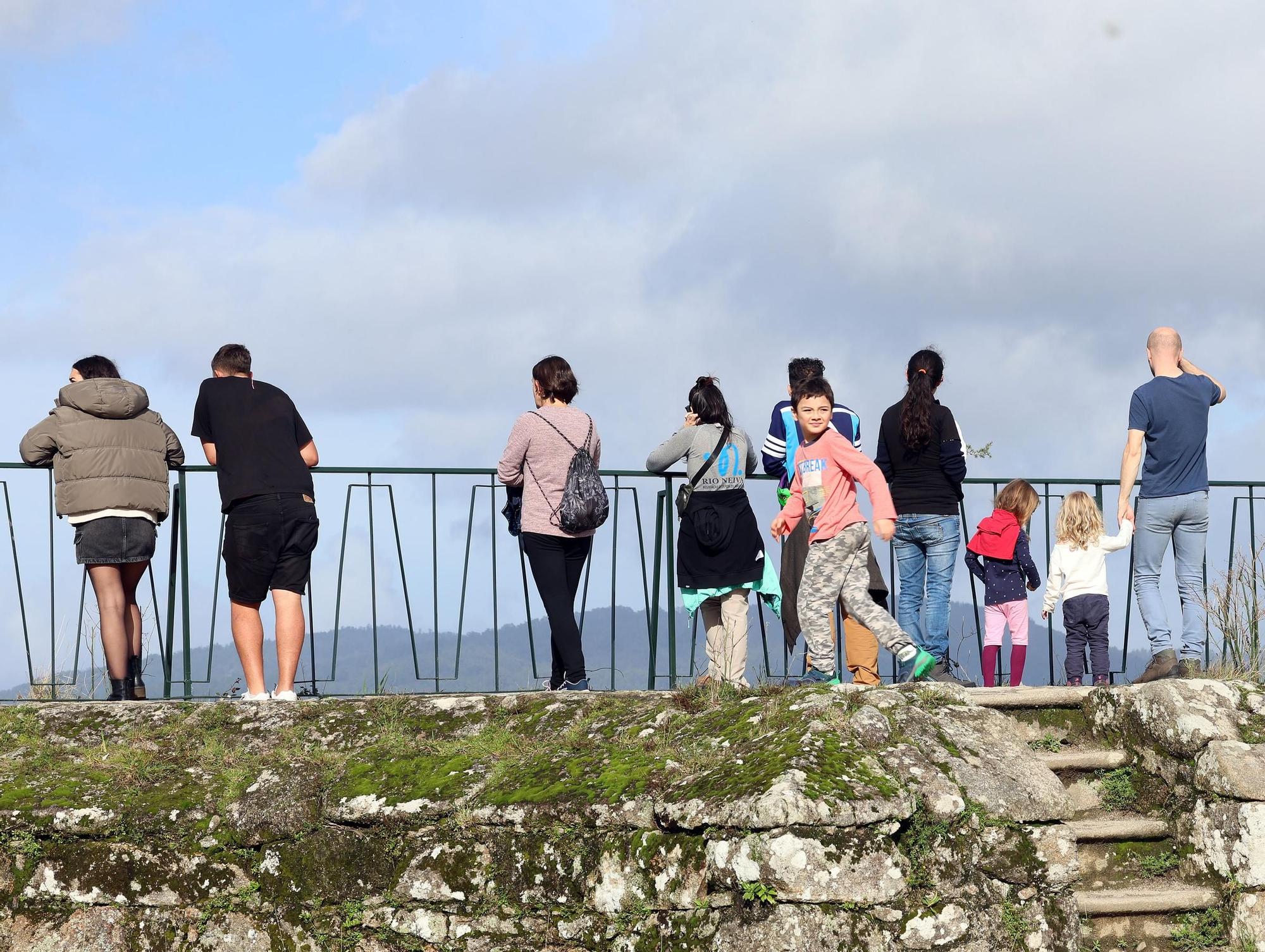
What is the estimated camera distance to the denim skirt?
686cm

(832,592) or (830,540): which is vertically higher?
(830,540)

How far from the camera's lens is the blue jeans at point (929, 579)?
7.32m

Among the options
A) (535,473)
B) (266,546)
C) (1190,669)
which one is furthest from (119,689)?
(1190,669)

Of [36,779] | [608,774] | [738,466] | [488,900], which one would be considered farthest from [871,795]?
[36,779]

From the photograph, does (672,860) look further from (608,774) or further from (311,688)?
(311,688)

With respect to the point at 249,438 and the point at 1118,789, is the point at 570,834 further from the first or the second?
the point at 249,438

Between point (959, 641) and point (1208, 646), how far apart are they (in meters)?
1.75

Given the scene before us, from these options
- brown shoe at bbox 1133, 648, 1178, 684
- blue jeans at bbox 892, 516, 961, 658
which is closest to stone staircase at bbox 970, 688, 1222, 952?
brown shoe at bbox 1133, 648, 1178, 684

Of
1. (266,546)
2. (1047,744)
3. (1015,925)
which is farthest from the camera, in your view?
(266,546)

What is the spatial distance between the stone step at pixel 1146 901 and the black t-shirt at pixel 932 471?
8.12ft

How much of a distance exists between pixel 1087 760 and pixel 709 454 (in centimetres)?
257

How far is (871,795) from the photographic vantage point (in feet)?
16.5

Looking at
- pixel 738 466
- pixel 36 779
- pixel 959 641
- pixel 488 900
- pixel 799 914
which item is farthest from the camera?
pixel 959 641

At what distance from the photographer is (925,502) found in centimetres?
737
